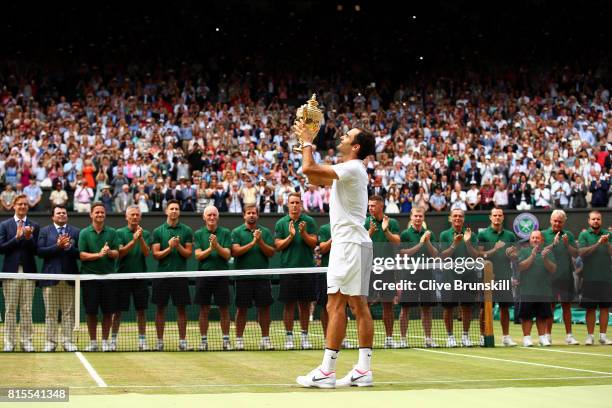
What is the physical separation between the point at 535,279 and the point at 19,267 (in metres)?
8.48

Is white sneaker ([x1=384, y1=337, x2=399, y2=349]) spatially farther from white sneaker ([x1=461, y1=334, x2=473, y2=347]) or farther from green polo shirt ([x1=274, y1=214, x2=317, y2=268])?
green polo shirt ([x1=274, y1=214, x2=317, y2=268])

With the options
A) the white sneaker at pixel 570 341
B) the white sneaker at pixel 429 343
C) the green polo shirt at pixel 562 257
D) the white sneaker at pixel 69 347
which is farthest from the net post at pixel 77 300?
the white sneaker at pixel 570 341

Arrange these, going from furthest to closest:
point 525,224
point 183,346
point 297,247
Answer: point 525,224 < point 297,247 < point 183,346

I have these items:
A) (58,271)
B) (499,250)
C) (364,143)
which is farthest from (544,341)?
(58,271)

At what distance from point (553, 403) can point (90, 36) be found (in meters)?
37.8

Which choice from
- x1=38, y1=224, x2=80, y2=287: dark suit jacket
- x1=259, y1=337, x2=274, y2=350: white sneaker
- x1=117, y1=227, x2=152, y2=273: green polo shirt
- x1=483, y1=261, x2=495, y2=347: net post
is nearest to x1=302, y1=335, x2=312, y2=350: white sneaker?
x1=259, y1=337, x2=274, y2=350: white sneaker

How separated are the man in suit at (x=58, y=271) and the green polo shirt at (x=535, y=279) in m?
7.34

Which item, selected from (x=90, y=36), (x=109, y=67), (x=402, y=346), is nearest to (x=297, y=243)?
(x=402, y=346)

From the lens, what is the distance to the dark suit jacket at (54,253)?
15.4 meters

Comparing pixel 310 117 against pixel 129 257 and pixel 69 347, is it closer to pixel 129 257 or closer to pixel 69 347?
pixel 129 257

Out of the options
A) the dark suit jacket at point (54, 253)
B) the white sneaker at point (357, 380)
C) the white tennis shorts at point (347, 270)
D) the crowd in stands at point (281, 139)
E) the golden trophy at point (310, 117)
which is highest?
the crowd in stands at point (281, 139)

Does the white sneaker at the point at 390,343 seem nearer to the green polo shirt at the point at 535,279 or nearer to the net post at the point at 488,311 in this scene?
the net post at the point at 488,311

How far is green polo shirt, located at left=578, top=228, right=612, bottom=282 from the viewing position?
1659 cm

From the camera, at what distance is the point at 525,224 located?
94.9 ft
